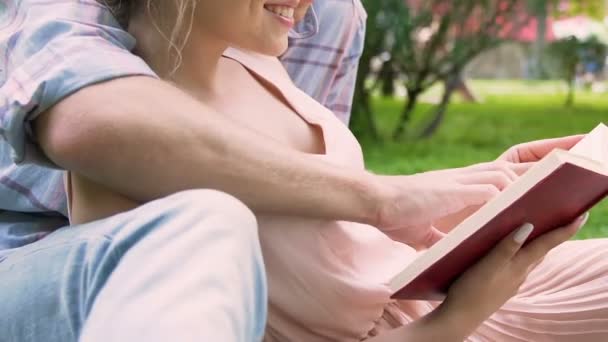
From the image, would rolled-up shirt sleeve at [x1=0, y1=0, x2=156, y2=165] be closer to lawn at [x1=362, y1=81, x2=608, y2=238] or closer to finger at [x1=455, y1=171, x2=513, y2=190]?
finger at [x1=455, y1=171, x2=513, y2=190]

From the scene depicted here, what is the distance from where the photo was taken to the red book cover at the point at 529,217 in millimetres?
1043

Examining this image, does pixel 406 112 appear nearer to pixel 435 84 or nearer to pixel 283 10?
pixel 435 84

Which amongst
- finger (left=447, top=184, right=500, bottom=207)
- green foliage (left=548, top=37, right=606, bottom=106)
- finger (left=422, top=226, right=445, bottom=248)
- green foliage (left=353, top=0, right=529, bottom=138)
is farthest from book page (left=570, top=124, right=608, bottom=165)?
green foliage (left=548, top=37, right=606, bottom=106)

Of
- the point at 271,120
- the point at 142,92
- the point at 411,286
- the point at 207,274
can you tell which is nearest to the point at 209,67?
the point at 271,120

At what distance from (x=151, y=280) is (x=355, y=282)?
47 cm

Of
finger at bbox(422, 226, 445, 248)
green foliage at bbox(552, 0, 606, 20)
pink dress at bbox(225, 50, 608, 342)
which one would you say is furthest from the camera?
green foliage at bbox(552, 0, 606, 20)

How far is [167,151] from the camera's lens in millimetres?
1044

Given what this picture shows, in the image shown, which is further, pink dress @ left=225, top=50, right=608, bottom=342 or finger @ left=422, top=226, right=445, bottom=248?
finger @ left=422, top=226, right=445, bottom=248

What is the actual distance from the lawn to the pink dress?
7.02ft

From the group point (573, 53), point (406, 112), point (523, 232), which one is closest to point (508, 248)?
point (523, 232)

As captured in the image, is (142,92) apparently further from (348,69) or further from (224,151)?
(348,69)

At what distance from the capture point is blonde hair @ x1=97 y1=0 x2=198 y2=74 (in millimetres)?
1202

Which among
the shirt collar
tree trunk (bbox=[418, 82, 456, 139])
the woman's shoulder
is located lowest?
tree trunk (bbox=[418, 82, 456, 139])

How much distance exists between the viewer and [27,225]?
1.54m
